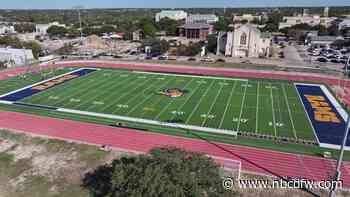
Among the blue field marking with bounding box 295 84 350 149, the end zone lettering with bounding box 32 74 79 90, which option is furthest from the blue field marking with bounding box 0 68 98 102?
the blue field marking with bounding box 295 84 350 149

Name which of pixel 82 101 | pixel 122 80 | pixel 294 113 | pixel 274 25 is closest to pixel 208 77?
pixel 122 80

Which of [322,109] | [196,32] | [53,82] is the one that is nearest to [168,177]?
[322,109]

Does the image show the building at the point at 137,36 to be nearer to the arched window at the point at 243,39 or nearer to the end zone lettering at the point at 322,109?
the arched window at the point at 243,39

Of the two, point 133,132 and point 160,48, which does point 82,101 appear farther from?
point 160,48

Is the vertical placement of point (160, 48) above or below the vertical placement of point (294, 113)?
above

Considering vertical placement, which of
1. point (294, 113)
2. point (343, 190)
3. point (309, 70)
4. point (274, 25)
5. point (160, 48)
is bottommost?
point (343, 190)

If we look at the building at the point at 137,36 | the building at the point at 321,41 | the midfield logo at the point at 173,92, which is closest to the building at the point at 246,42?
the building at the point at 321,41

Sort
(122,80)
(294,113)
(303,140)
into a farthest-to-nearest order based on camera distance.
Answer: (122,80), (294,113), (303,140)
